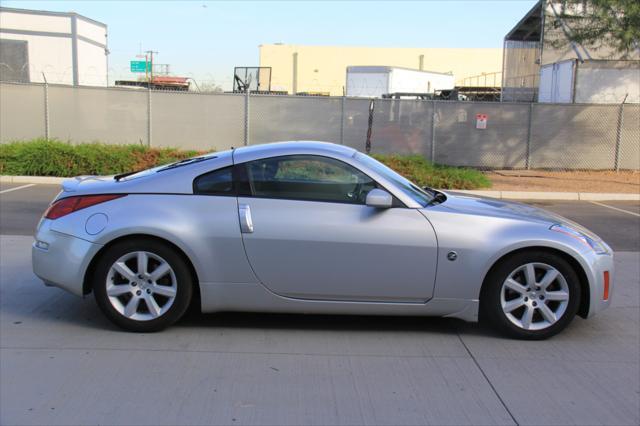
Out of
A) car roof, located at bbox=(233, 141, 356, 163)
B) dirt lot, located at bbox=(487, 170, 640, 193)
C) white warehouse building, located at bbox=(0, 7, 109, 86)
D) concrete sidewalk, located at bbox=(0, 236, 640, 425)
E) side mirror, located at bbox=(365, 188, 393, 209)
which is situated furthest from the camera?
white warehouse building, located at bbox=(0, 7, 109, 86)

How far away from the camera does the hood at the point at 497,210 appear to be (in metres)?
4.81

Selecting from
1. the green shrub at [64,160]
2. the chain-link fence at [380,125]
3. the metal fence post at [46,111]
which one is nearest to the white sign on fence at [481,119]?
the chain-link fence at [380,125]

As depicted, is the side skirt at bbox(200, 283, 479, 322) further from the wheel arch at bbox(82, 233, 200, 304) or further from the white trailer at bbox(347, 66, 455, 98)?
the white trailer at bbox(347, 66, 455, 98)

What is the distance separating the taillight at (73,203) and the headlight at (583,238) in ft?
11.0

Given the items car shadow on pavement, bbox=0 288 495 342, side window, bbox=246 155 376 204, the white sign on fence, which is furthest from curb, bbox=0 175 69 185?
the white sign on fence

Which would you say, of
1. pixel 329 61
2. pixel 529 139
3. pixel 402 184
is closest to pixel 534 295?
pixel 402 184

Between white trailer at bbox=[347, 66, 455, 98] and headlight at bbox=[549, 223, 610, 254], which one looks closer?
headlight at bbox=[549, 223, 610, 254]

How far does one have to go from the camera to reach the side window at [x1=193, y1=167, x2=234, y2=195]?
4.74 metres

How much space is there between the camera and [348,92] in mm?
35344

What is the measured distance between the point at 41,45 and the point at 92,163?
9211mm

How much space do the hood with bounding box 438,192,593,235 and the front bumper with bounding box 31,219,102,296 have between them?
2.72 m

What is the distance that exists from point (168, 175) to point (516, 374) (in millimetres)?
2900

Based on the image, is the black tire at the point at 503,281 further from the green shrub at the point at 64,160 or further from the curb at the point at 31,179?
the curb at the point at 31,179

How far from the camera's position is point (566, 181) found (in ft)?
53.7
